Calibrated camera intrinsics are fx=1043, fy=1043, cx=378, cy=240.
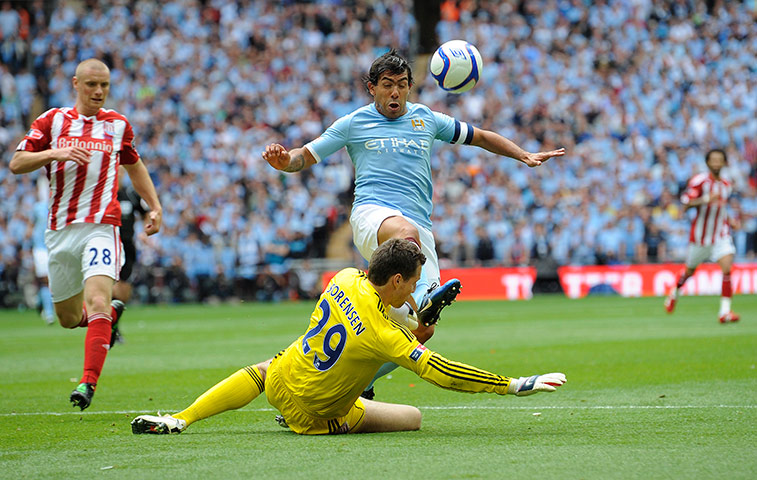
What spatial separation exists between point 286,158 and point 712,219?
10.7 meters

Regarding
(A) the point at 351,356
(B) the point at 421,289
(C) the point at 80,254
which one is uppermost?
(C) the point at 80,254

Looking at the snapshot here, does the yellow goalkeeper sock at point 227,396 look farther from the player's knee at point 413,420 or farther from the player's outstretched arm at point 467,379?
the player's outstretched arm at point 467,379

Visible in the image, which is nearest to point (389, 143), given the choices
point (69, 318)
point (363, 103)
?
point (69, 318)

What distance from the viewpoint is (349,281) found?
5828mm

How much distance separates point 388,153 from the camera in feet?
23.9

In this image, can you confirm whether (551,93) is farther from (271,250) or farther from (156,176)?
(156,176)

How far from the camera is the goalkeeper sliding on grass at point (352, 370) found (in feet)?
17.9

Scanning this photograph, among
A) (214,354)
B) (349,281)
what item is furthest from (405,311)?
(214,354)

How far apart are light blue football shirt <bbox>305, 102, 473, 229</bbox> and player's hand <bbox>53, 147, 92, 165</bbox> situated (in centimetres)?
158

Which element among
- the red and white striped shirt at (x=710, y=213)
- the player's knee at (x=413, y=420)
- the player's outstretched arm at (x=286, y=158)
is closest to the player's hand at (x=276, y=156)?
the player's outstretched arm at (x=286, y=158)

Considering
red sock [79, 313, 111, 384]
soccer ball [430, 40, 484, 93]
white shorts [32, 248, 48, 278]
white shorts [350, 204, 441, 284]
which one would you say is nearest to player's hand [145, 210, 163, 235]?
red sock [79, 313, 111, 384]

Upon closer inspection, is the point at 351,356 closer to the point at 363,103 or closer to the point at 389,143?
the point at 389,143

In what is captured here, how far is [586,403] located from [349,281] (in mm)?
2452

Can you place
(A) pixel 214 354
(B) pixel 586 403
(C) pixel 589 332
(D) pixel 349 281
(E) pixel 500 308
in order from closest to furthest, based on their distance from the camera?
(D) pixel 349 281 < (B) pixel 586 403 < (A) pixel 214 354 < (C) pixel 589 332 < (E) pixel 500 308
